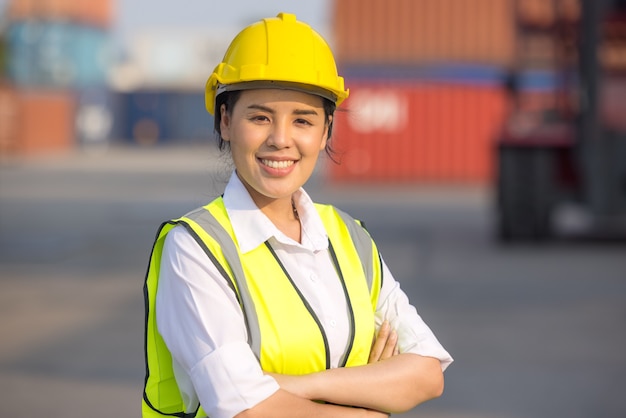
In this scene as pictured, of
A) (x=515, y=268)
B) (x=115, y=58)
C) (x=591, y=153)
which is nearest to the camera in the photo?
(x=515, y=268)

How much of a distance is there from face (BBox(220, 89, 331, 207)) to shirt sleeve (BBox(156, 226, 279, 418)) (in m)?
0.21

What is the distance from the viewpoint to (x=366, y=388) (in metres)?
2.47

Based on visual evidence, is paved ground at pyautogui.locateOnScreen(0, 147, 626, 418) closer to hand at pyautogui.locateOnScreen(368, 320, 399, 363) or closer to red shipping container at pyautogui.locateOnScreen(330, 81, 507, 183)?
hand at pyautogui.locateOnScreen(368, 320, 399, 363)

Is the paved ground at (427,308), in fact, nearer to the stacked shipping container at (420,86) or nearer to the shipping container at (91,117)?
the stacked shipping container at (420,86)

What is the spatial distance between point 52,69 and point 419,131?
30546mm

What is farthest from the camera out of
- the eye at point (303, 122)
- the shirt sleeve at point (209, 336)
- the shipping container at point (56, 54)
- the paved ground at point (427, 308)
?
the shipping container at point (56, 54)

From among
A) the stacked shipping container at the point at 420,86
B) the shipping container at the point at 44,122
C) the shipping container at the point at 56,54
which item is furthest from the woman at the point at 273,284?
the shipping container at the point at 56,54

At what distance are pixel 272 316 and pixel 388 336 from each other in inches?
14.0

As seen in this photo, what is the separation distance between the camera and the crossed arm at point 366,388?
2.36m

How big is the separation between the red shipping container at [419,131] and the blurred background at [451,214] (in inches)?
1.1

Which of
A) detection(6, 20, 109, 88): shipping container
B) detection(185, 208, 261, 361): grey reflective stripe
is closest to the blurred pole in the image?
detection(185, 208, 261, 361): grey reflective stripe

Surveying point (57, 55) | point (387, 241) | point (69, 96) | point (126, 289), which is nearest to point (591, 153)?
point (387, 241)

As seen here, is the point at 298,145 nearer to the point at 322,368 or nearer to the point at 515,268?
the point at 322,368

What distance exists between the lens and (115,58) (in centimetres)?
6588
